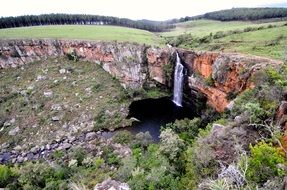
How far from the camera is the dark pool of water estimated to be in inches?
1837

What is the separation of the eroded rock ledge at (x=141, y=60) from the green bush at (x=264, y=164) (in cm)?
2256

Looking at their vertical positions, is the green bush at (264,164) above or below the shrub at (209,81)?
above

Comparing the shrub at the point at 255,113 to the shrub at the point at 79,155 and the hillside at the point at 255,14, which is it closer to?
the shrub at the point at 79,155

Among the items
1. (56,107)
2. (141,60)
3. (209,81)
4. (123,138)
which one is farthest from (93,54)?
(209,81)

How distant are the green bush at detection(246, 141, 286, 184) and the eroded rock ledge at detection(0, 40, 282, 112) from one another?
74.0 ft

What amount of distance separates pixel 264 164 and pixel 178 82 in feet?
126

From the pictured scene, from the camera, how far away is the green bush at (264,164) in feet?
50.5

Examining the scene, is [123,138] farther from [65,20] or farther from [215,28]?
[65,20]

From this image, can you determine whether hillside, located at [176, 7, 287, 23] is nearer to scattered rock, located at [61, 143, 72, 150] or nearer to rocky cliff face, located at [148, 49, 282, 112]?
rocky cliff face, located at [148, 49, 282, 112]

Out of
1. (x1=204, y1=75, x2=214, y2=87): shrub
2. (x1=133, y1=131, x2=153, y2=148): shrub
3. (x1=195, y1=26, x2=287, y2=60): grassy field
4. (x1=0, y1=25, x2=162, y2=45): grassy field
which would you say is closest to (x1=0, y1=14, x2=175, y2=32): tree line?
(x1=0, y1=25, x2=162, y2=45): grassy field

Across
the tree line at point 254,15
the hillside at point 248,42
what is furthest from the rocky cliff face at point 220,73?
the tree line at point 254,15

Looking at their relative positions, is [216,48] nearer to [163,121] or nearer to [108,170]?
[163,121]

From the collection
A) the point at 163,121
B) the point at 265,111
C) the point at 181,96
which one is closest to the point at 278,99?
the point at 265,111

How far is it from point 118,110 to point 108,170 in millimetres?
19517
